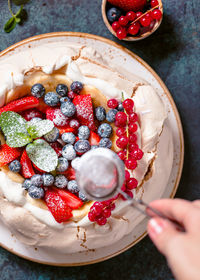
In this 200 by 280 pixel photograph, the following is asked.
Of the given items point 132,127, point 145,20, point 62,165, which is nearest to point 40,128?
point 62,165

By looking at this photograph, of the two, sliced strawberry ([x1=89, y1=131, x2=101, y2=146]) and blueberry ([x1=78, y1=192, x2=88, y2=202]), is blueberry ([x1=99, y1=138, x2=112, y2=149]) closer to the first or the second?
sliced strawberry ([x1=89, y1=131, x2=101, y2=146])

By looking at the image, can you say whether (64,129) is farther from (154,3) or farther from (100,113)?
(154,3)

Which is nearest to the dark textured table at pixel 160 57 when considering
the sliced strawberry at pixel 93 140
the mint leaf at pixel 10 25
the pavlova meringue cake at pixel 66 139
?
the mint leaf at pixel 10 25

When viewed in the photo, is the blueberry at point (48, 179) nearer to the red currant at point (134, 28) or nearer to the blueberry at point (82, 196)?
the blueberry at point (82, 196)

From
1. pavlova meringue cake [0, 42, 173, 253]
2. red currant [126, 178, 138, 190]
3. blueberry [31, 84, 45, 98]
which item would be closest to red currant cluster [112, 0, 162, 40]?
pavlova meringue cake [0, 42, 173, 253]

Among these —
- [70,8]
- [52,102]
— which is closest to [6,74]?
[52,102]
